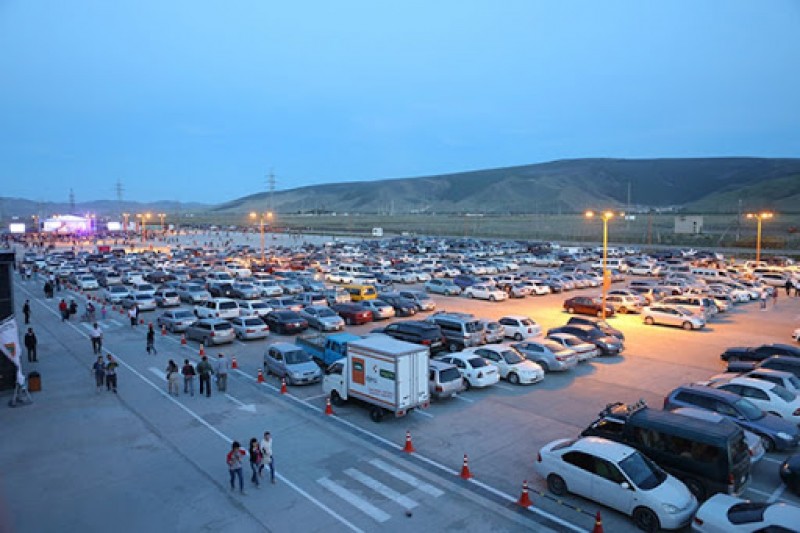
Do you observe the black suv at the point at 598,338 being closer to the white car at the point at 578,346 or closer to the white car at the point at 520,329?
the white car at the point at 578,346

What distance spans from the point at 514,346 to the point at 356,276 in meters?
28.6

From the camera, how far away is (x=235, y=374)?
22.2m

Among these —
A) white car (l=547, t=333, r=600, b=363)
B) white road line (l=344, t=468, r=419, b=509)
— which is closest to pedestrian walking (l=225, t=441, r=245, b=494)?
white road line (l=344, t=468, r=419, b=509)

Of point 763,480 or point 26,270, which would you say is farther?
point 26,270

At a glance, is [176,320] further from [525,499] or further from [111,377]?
[525,499]

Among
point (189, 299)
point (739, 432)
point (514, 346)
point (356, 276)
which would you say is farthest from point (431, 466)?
point (356, 276)

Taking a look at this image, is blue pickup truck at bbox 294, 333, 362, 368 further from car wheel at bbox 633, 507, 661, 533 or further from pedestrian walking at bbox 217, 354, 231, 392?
car wheel at bbox 633, 507, 661, 533

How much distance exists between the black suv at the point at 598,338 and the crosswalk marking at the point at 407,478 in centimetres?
1370

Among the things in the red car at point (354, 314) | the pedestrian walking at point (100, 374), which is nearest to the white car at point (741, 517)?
the pedestrian walking at point (100, 374)

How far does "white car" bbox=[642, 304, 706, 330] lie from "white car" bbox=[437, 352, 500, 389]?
15.3 m

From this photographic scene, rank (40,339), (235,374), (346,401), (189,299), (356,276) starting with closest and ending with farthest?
(346,401) → (235,374) → (40,339) → (189,299) → (356,276)

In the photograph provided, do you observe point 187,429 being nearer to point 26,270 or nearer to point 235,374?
point 235,374

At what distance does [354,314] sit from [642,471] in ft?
72.1

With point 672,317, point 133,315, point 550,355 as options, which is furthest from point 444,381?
point 133,315
